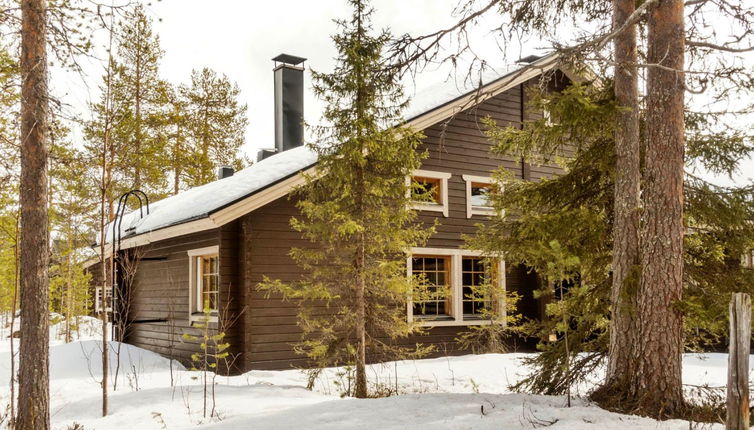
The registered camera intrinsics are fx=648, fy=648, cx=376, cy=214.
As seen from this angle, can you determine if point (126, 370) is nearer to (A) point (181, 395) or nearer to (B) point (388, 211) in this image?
(A) point (181, 395)

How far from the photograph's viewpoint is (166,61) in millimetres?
29203

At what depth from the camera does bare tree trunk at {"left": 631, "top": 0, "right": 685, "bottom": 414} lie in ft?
19.8

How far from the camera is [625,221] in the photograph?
21.5 ft

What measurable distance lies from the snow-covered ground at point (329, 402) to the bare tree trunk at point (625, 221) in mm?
673

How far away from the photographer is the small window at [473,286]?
13.7m

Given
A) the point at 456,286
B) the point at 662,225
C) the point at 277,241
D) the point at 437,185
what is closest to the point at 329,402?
the point at 662,225

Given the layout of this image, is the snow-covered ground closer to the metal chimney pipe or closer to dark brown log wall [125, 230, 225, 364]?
dark brown log wall [125, 230, 225, 364]

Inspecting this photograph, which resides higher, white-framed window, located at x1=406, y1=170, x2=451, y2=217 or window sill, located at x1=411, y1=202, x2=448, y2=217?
white-framed window, located at x1=406, y1=170, x2=451, y2=217

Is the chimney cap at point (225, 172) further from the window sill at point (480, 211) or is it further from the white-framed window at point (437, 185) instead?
the window sill at point (480, 211)

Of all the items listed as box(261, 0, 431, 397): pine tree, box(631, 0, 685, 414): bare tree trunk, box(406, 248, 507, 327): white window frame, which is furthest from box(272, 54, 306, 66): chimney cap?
box(631, 0, 685, 414): bare tree trunk

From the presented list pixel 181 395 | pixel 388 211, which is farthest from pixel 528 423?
pixel 181 395

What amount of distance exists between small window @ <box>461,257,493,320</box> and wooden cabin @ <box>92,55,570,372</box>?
0.05 m

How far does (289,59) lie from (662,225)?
40.8ft

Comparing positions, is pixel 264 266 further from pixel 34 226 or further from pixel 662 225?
pixel 662 225
